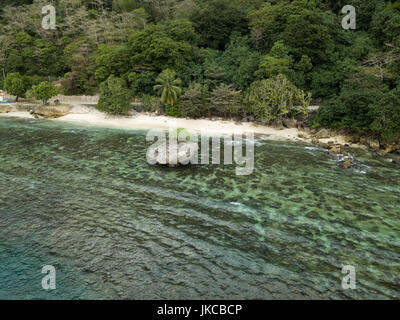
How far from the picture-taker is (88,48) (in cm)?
5628

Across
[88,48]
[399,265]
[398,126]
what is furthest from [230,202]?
[88,48]

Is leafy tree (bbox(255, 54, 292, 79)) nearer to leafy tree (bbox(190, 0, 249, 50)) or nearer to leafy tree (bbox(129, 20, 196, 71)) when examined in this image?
leafy tree (bbox(129, 20, 196, 71))

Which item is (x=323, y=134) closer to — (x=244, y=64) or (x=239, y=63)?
(x=244, y=64)

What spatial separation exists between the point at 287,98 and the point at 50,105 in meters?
41.0

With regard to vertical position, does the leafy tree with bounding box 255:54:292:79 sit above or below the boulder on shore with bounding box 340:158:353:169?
above

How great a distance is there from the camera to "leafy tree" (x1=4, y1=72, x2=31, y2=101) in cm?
5034

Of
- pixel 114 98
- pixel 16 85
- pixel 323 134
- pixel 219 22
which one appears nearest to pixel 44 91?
pixel 16 85

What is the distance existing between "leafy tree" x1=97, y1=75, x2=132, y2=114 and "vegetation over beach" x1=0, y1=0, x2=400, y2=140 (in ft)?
0.52

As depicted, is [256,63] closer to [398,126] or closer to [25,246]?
[398,126]

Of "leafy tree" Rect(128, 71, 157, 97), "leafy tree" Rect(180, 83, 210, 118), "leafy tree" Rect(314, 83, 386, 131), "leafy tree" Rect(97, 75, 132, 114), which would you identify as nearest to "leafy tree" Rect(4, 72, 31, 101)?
"leafy tree" Rect(97, 75, 132, 114)

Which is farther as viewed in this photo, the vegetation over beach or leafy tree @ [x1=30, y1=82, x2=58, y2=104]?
leafy tree @ [x1=30, y1=82, x2=58, y2=104]

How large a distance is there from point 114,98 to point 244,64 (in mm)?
21267

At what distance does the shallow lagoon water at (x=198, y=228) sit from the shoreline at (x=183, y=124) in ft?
26.6
